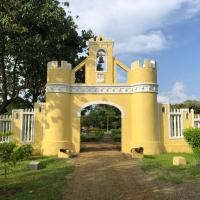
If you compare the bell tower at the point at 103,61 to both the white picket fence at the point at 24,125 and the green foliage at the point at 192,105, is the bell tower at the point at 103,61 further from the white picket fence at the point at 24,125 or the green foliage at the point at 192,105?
the green foliage at the point at 192,105

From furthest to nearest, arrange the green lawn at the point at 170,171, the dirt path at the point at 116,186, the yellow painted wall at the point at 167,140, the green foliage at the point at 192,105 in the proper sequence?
the green foliage at the point at 192,105 → the yellow painted wall at the point at 167,140 → the green lawn at the point at 170,171 → the dirt path at the point at 116,186

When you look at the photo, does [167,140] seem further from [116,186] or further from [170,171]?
[116,186]

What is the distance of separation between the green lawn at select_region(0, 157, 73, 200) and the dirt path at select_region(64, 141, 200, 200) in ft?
1.15

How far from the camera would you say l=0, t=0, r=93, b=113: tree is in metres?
18.1

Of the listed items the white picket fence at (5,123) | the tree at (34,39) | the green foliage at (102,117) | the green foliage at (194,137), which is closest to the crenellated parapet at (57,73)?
the tree at (34,39)

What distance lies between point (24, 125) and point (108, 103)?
5227 mm

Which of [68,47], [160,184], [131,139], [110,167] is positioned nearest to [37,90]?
[68,47]

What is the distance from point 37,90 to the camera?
2434 cm

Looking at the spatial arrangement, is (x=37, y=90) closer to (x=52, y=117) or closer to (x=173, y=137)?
(x=52, y=117)

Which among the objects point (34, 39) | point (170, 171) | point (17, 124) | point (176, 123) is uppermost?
point (34, 39)

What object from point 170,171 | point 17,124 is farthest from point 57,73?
point 170,171

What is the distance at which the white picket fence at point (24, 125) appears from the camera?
18469 millimetres

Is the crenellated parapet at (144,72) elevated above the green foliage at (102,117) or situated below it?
above

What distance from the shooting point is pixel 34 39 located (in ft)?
62.0
